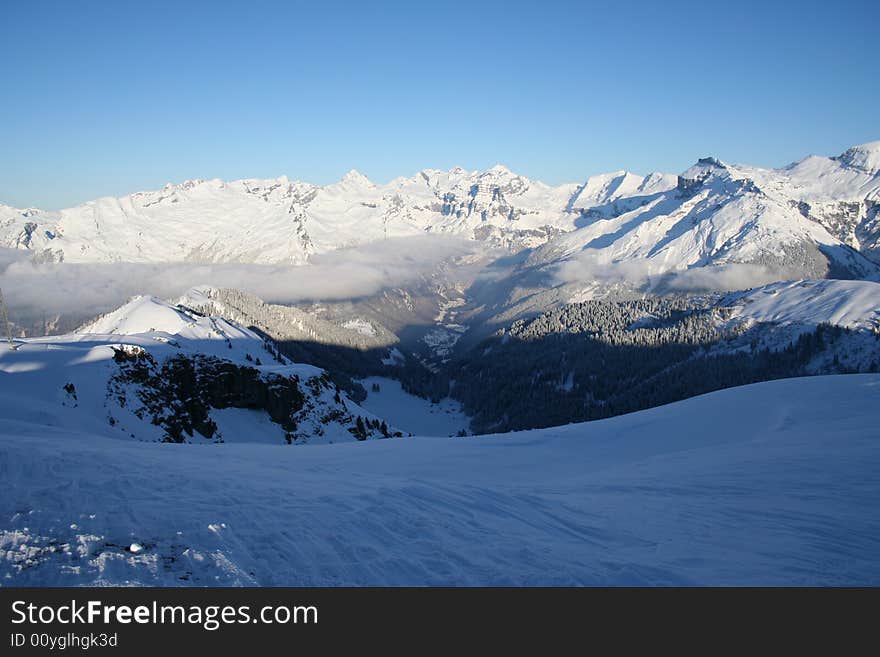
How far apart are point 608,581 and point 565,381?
178591 mm

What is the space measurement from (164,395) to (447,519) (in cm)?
5342

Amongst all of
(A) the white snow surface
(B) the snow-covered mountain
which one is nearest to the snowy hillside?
(B) the snow-covered mountain

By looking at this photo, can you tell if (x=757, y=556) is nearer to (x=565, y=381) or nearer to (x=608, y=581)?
(x=608, y=581)

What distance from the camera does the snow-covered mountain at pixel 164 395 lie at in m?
44.2

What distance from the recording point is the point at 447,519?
452 inches

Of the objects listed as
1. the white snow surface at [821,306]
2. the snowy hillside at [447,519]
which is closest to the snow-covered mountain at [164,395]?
the snowy hillside at [447,519]

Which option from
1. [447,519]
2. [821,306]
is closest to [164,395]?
[447,519]

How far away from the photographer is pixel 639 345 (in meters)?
185

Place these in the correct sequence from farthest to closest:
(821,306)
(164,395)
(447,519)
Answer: (821,306)
(164,395)
(447,519)

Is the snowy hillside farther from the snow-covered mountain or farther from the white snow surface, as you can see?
the white snow surface

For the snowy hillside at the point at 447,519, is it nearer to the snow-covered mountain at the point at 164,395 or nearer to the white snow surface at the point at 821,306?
the snow-covered mountain at the point at 164,395

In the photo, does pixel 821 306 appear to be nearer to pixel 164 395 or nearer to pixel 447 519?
pixel 164 395

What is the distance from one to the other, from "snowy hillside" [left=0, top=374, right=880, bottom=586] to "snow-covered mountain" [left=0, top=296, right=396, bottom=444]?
30796 millimetres
